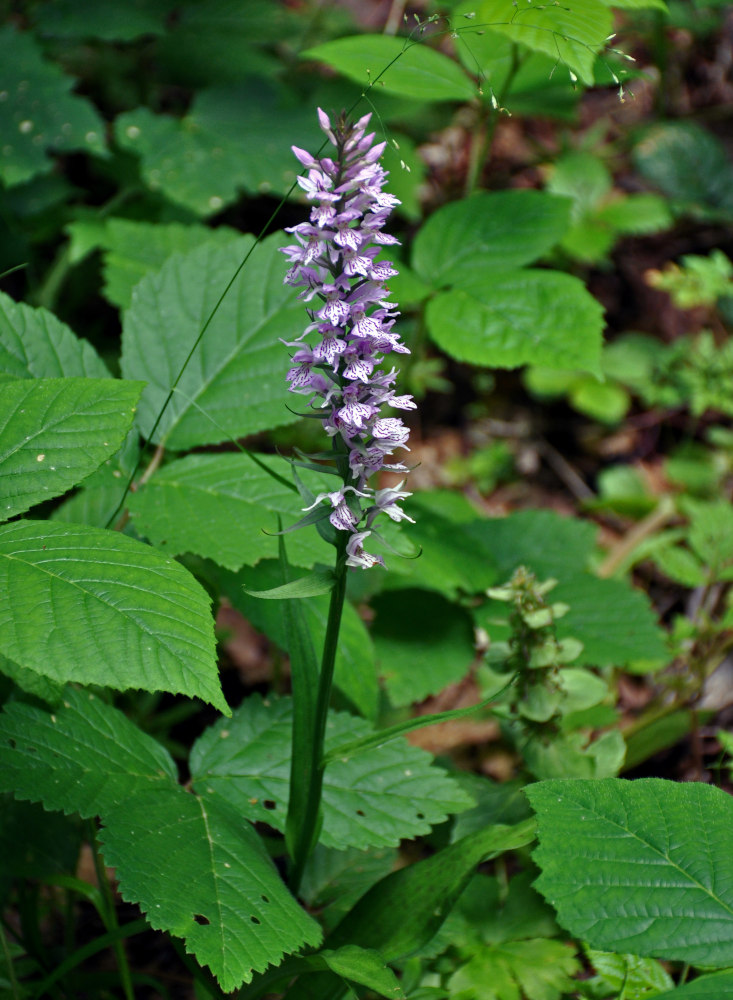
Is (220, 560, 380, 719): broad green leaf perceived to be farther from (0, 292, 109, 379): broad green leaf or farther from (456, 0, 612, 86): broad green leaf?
(456, 0, 612, 86): broad green leaf

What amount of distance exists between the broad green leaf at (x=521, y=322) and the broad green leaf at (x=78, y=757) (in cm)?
134

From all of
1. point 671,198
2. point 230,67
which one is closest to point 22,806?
point 230,67

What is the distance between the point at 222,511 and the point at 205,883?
817 mm

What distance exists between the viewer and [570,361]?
2295mm

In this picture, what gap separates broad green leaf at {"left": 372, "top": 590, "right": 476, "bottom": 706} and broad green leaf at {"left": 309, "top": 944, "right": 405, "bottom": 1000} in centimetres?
80

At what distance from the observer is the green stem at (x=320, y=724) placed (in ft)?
4.64

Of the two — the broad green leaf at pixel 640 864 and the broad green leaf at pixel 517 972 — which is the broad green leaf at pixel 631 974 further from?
the broad green leaf at pixel 640 864

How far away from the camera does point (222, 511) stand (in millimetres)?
1927

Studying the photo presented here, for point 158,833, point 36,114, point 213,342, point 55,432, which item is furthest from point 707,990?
point 36,114

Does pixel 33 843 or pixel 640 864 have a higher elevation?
pixel 640 864

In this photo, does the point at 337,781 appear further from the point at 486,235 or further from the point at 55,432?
the point at 486,235

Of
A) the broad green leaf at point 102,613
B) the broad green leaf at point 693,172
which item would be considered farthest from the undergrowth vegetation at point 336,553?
the broad green leaf at point 693,172

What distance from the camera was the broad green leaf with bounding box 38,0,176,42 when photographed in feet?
11.6

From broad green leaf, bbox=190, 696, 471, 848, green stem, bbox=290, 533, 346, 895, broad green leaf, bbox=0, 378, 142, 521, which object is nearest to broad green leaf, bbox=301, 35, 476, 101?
broad green leaf, bbox=0, 378, 142, 521
